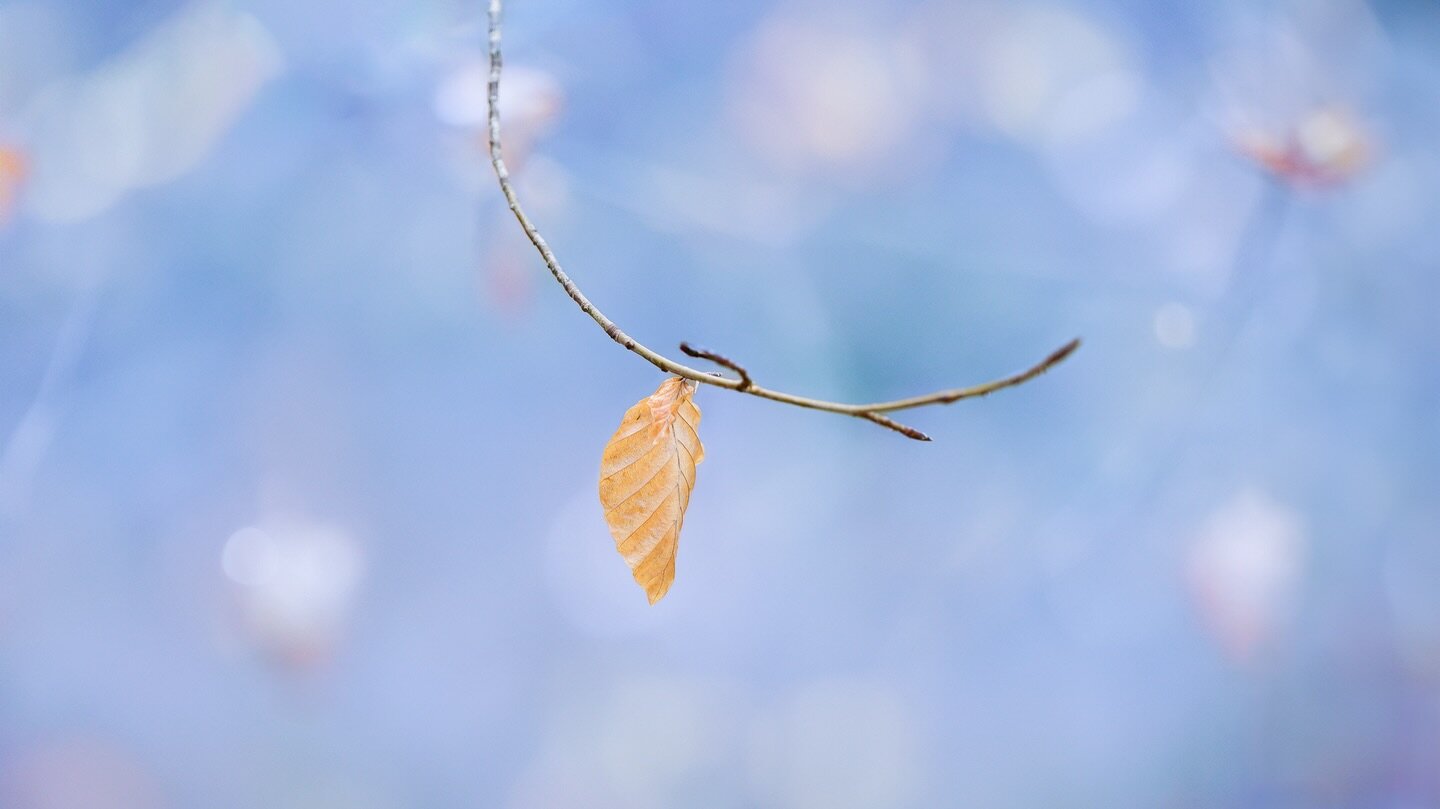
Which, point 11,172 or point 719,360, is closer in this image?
point 719,360

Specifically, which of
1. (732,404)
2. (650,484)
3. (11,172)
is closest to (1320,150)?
(732,404)

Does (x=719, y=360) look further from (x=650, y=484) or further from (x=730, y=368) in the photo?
(x=650, y=484)

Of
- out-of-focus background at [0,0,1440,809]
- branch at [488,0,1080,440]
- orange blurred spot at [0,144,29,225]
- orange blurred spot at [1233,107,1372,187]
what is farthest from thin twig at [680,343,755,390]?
orange blurred spot at [1233,107,1372,187]

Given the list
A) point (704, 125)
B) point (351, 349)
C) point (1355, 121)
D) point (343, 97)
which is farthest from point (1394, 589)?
point (343, 97)

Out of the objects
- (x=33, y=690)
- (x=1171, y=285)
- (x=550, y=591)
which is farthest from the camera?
(x=1171, y=285)

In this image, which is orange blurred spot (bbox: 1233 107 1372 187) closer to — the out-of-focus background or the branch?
the out-of-focus background

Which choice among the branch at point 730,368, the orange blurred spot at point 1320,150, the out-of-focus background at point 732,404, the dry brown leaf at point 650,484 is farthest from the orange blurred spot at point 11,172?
the orange blurred spot at point 1320,150

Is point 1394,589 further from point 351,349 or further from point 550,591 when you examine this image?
point 351,349

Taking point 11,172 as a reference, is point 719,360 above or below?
below
